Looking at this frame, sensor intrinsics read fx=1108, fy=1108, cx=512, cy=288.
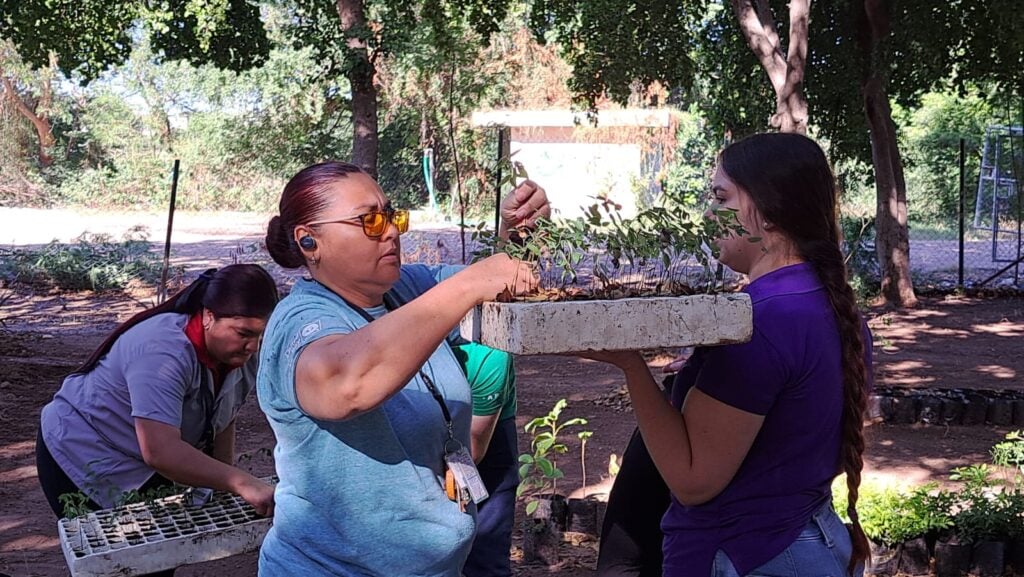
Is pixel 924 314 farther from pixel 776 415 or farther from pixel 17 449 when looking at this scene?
pixel 776 415

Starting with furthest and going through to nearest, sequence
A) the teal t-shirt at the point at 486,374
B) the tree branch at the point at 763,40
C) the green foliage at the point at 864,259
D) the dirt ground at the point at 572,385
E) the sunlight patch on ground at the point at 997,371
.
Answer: the green foliage at the point at 864,259 → the tree branch at the point at 763,40 → the sunlight patch on ground at the point at 997,371 → the dirt ground at the point at 572,385 → the teal t-shirt at the point at 486,374

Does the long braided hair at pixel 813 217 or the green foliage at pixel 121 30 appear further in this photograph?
the green foliage at pixel 121 30

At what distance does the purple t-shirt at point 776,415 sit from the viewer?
1985 millimetres

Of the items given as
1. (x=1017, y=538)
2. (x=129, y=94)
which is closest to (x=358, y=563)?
(x=1017, y=538)

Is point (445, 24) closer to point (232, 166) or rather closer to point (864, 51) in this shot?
point (864, 51)

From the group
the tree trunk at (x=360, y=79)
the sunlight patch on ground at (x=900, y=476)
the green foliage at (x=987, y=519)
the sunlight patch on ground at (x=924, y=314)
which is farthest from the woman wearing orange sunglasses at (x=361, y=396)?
the sunlight patch on ground at (x=924, y=314)

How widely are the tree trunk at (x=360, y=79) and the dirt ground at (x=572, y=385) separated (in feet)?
11.1

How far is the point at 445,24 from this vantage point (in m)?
14.2

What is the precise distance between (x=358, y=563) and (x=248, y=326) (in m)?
1.41

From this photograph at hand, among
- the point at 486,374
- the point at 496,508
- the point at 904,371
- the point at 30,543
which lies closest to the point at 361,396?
the point at 486,374

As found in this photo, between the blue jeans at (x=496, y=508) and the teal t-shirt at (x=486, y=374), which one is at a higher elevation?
the teal t-shirt at (x=486, y=374)

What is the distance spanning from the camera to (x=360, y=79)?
41.2 feet

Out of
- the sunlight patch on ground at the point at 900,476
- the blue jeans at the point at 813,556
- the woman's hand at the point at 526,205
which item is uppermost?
the woman's hand at the point at 526,205

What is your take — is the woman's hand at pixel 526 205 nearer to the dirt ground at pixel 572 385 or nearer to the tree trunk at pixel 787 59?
the dirt ground at pixel 572 385
